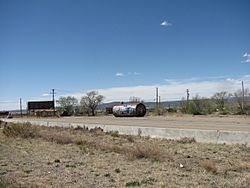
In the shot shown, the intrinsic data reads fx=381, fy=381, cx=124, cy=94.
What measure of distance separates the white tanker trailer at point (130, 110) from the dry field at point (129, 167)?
35660mm

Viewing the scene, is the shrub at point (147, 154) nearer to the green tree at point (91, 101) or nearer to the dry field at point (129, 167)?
the dry field at point (129, 167)

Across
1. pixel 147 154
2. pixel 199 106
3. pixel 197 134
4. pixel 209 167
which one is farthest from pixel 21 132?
pixel 199 106

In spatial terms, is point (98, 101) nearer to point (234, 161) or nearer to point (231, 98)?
point (231, 98)

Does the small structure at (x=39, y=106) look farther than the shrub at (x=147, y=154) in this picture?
Yes

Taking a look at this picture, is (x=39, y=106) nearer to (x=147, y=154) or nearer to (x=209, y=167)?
(x=147, y=154)

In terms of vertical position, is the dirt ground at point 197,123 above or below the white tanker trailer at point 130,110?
below

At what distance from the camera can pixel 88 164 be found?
47.3ft

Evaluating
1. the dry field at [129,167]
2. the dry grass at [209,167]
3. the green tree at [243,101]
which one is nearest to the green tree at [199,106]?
the green tree at [243,101]

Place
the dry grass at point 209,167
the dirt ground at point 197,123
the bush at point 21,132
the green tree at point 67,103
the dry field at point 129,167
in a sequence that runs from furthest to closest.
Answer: the green tree at point 67,103
the bush at point 21,132
the dirt ground at point 197,123
the dry grass at point 209,167
the dry field at point 129,167

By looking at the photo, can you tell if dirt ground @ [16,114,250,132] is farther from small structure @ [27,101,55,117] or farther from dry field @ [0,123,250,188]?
small structure @ [27,101,55,117]

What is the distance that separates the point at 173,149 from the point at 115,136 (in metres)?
8.35

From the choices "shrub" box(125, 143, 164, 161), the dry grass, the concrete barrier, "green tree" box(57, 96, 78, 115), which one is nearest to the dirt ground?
the concrete barrier

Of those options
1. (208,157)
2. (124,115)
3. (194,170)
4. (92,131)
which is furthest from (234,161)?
(124,115)

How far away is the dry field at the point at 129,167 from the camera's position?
35.7 feet
